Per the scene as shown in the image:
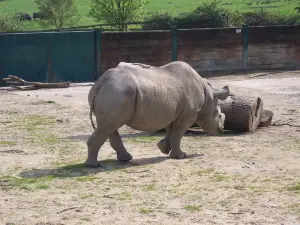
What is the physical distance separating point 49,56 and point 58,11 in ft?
49.4

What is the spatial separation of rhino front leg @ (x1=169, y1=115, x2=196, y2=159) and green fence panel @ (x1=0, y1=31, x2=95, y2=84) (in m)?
11.2

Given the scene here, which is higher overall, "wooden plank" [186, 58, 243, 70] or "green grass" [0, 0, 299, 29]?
"green grass" [0, 0, 299, 29]

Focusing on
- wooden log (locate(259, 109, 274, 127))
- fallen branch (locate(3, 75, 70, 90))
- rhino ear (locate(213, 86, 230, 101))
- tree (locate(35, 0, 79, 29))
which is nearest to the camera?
rhino ear (locate(213, 86, 230, 101))

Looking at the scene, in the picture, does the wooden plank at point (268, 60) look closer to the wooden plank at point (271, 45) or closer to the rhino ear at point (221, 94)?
the wooden plank at point (271, 45)

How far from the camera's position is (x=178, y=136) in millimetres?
11664

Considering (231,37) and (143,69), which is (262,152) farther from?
(231,37)

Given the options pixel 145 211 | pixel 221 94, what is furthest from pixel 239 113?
pixel 145 211

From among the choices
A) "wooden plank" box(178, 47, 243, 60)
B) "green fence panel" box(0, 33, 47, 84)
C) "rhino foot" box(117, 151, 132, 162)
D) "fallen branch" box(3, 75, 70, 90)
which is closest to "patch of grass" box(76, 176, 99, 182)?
"rhino foot" box(117, 151, 132, 162)

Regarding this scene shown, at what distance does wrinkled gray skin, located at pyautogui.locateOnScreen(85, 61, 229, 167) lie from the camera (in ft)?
34.4

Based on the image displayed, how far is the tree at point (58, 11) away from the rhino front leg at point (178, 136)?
26.1 m

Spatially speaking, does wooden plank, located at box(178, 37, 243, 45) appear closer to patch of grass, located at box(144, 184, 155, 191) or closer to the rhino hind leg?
the rhino hind leg

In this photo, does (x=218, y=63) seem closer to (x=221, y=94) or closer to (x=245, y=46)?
(x=245, y=46)

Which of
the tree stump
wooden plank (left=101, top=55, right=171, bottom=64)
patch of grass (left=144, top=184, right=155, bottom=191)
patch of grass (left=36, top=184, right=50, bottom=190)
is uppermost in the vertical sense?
wooden plank (left=101, top=55, right=171, bottom=64)

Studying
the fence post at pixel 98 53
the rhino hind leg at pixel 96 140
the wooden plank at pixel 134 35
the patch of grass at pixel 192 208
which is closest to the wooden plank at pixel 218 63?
the wooden plank at pixel 134 35
